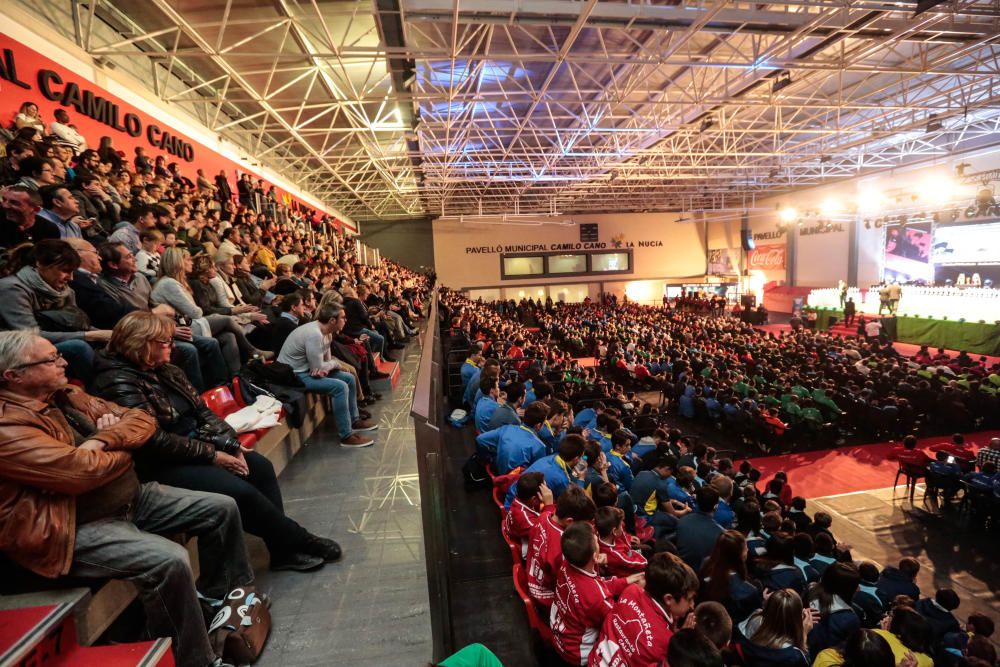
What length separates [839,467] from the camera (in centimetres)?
809

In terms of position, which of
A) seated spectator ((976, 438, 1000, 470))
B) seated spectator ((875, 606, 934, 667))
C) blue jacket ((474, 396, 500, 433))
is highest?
blue jacket ((474, 396, 500, 433))

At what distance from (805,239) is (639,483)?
24.4 metres

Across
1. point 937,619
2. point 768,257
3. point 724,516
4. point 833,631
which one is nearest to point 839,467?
point 724,516

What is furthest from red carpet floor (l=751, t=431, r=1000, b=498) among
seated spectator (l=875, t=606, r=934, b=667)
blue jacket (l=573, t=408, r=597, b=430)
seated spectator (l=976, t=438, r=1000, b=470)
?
seated spectator (l=875, t=606, r=934, b=667)

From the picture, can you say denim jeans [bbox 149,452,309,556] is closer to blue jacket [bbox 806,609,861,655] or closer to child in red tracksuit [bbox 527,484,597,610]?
child in red tracksuit [bbox 527,484,597,610]

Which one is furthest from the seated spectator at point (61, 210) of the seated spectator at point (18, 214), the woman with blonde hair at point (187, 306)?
the woman with blonde hair at point (187, 306)

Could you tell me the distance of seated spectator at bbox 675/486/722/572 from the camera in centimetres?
343

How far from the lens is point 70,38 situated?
6.74 metres

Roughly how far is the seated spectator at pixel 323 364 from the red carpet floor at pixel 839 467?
6.81 meters

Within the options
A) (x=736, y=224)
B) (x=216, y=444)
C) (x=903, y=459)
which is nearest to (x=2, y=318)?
(x=216, y=444)

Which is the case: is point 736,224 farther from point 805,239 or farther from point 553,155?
point 553,155

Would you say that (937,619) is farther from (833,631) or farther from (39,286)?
(39,286)

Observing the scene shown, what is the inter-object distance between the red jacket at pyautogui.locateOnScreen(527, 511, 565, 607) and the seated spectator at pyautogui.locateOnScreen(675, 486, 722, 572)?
4.71 ft

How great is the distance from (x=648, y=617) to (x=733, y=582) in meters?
1.27
